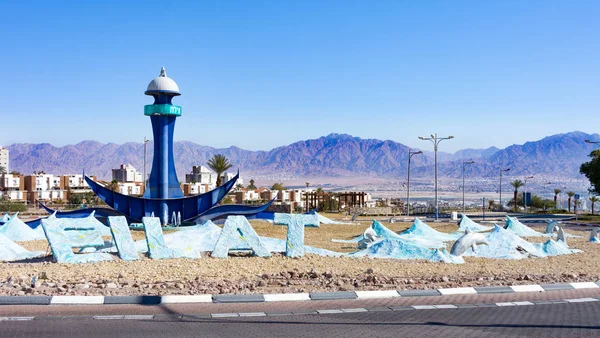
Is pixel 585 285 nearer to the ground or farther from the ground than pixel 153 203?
nearer to the ground

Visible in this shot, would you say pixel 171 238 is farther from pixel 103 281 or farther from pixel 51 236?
pixel 103 281

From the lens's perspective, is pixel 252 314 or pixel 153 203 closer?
pixel 252 314

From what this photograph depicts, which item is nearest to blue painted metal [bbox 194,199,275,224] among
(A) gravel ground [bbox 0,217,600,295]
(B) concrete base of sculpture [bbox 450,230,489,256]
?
(B) concrete base of sculpture [bbox 450,230,489,256]

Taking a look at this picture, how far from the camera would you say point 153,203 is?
37594 mm

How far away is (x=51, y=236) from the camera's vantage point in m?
16.6

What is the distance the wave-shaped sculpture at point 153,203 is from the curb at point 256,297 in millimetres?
25184

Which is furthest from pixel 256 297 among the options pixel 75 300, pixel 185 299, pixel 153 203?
pixel 153 203

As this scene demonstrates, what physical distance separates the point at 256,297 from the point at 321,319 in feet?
6.07

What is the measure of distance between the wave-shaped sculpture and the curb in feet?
82.6

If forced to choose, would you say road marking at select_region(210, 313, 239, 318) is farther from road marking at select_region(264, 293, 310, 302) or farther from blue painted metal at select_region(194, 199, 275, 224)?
→ blue painted metal at select_region(194, 199, 275, 224)

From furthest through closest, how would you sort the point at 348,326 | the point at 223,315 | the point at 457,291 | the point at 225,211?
1. the point at 225,211
2. the point at 457,291
3. the point at 223,315
4. the point at 348,326

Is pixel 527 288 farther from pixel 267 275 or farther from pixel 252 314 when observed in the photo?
pixel 252 314

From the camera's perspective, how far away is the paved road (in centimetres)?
919

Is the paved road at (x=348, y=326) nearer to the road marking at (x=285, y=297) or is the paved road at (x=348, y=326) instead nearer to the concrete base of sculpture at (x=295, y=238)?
the road marking at (x=285, y=297)
